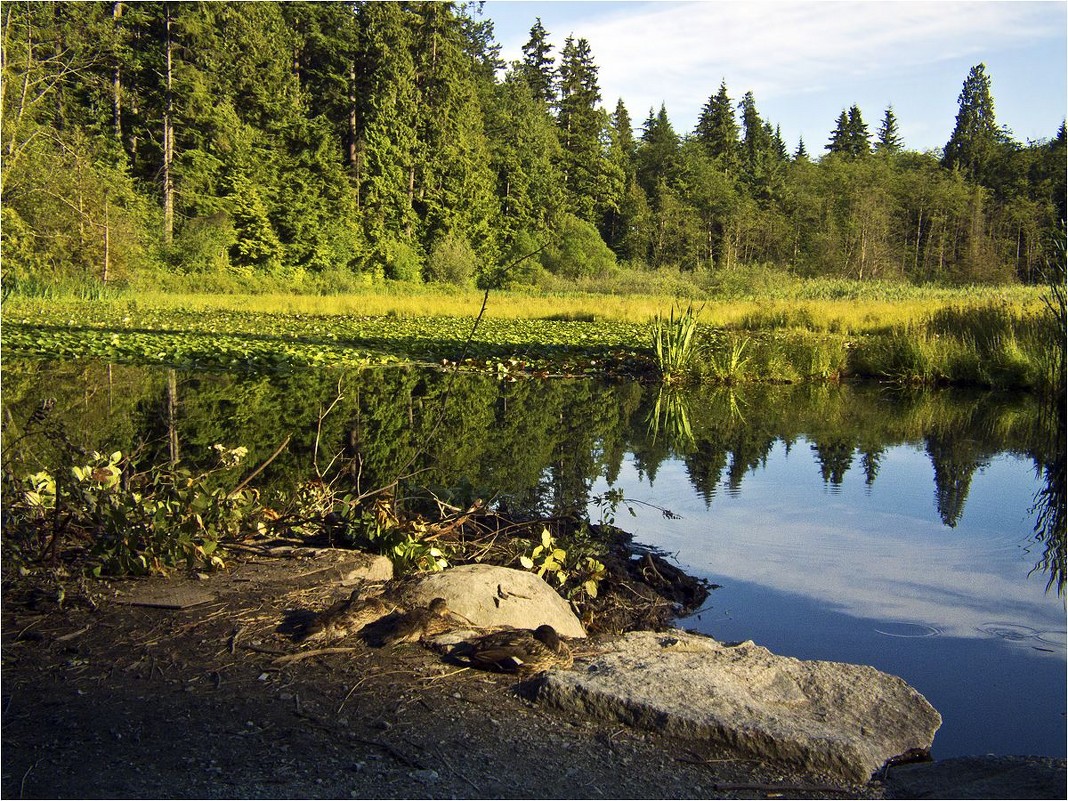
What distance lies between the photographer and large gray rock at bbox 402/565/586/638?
4230mm

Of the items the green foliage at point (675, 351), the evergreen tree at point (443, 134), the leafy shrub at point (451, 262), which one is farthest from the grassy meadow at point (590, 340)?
the evergreen tree at point (443, 134)

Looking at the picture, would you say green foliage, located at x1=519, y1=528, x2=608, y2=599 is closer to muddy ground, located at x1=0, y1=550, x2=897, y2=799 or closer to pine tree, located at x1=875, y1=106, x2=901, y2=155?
muddy ground, located at x1=0, y1=550, x2=897, y2=799

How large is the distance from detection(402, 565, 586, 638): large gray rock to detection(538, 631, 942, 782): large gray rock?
1.14ft

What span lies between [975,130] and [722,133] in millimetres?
19031

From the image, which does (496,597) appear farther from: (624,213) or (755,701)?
(624,213)

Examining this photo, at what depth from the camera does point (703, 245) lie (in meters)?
67.4

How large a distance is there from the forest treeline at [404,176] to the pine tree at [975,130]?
15cm

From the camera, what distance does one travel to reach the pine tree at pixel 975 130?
239ft

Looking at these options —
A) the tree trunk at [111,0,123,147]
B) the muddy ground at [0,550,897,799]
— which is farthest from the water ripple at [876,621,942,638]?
the tree trunk at [111,0,123,147]

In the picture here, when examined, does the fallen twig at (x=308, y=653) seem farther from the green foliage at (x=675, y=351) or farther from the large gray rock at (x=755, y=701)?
the green foliage at (x=675, y=351)

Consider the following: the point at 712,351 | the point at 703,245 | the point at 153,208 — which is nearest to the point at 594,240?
the point at 703,245

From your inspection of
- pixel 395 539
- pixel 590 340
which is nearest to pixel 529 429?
pixel 395 539

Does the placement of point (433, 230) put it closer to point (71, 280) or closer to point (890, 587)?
point (71, 280)

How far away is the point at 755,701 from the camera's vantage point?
3639 mm
